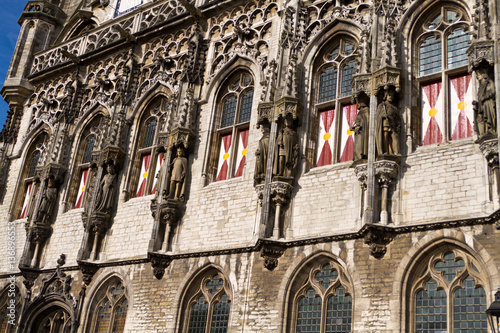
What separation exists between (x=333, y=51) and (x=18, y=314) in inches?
464

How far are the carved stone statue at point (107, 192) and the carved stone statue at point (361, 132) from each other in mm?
7510

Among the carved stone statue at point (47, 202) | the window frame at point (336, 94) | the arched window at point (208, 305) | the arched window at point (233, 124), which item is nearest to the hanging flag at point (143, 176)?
the arched window at point (233, 124)

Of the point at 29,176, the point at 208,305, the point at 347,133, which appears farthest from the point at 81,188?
the point at 347,133

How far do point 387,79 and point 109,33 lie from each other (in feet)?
38.7

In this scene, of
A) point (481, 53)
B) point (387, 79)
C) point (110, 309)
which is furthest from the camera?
point (110, 309)

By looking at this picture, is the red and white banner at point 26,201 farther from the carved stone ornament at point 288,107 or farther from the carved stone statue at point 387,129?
the carved stone statue at point 387,129

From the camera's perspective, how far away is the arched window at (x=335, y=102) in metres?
13.9

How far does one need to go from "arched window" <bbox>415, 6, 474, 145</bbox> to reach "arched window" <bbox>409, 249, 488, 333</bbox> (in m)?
2.59

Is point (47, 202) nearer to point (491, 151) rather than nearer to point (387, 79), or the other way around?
point (387, 79)

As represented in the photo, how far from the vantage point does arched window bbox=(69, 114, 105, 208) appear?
1877 cm

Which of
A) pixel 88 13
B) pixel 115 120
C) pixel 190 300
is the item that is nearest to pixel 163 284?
pixel 190 300

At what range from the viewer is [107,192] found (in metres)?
17.1

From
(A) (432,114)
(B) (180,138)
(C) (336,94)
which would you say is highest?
(C) (336,94)

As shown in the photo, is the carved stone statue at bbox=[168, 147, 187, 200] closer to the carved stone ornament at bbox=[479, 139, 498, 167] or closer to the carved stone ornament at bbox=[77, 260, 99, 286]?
the carved stone ornament at bbox=[77, 260, 99, 286]
